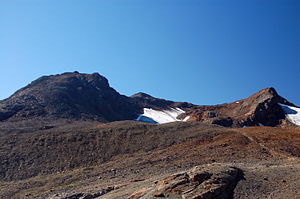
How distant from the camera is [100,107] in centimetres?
7719

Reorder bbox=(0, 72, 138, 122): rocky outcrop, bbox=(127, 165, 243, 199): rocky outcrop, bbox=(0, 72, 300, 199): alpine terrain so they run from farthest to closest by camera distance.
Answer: bbox=(0, 72, 138, 122): rocky outcrop → bbox=(0, 72, 300, 199): alpine terrain → bbox=(127, 165, 243, 199): rocky outcrop

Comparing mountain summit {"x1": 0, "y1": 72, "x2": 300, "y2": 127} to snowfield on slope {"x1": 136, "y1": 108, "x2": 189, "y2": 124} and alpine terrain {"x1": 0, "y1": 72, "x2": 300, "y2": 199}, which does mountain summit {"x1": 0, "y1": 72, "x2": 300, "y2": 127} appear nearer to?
snowfield on slope {"x1": 136, "y1": 108, "x2": 189, "y2": 124}

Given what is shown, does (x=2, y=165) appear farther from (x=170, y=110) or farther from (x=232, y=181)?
(x=170, y=110)

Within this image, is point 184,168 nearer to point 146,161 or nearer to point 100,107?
point 146,161

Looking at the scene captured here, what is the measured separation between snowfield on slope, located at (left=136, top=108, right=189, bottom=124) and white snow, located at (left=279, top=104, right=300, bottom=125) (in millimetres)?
26052

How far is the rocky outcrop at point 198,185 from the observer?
13953 mm

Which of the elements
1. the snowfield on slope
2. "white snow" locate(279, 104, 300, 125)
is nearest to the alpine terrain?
the snowfield on slope

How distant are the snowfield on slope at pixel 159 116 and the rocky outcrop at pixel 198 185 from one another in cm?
6364

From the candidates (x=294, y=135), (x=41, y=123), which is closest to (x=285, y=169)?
(x=294, y=135)

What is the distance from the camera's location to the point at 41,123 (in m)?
54.5

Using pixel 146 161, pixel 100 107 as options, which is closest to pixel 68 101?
pixel 100 107

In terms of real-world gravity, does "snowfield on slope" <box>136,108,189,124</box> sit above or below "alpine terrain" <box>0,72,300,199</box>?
above

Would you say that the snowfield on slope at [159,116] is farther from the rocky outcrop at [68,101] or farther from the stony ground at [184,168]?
the stony ground at [184,168]

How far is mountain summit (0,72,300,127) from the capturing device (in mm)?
63781
